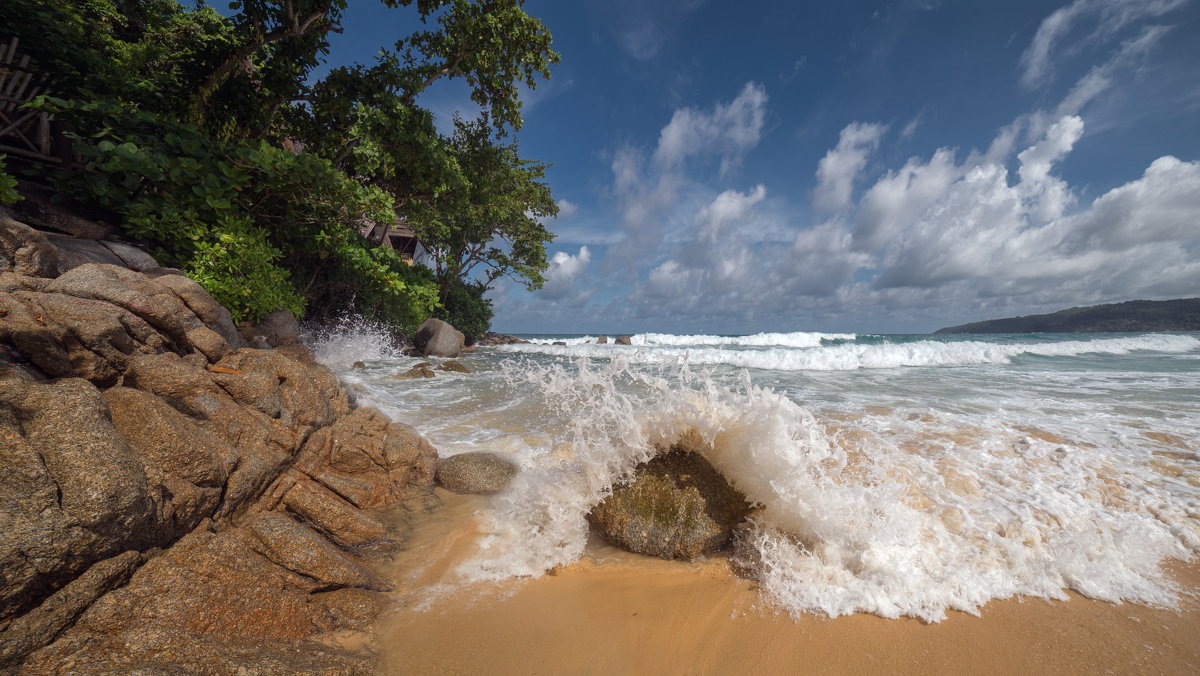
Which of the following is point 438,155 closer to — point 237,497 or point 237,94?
point 237,94

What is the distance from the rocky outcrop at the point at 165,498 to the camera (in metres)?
1.85

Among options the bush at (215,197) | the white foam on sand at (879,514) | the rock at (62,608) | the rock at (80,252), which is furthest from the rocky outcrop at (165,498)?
the bush at (215,197)

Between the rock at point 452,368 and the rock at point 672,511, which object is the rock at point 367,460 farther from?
the rock at point 452,368

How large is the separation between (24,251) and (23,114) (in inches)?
228

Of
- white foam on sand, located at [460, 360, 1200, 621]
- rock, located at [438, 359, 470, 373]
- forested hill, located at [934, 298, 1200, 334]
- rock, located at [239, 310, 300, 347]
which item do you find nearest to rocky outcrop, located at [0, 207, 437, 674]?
white foam on sand, located at [460, 360, 1200, 621]

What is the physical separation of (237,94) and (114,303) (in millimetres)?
7303

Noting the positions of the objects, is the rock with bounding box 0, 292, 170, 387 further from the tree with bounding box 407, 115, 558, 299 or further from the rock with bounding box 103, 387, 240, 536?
the tree with bounding box 407, 115, 558, 299

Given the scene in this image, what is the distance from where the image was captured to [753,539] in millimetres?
3236

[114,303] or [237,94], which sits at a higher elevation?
[237,94]

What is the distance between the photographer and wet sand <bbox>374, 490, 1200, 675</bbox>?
2209mm

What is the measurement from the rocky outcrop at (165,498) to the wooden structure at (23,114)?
4.99 m

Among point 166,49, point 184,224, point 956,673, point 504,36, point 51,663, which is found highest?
point 166,49

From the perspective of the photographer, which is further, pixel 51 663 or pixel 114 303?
pixel 114 303

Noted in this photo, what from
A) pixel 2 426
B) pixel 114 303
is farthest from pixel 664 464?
pixel 114 303
